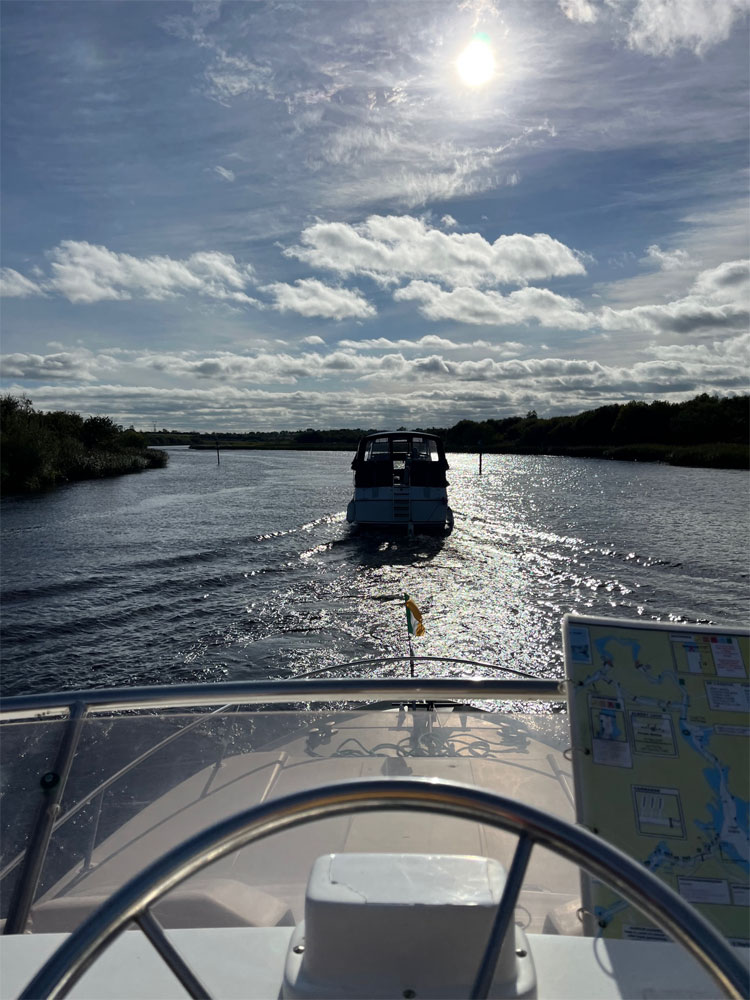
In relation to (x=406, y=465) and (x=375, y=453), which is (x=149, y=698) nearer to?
(x=406, y=465)

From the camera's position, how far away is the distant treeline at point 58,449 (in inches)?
1672

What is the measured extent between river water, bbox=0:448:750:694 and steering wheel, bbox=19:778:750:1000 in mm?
10997

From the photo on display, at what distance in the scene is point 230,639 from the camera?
13.9 m

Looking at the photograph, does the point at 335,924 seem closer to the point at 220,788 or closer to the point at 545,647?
the point at 220,788

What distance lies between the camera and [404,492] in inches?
1041

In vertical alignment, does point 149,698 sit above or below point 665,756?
above

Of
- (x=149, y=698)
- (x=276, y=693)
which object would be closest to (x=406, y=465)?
(x=276, y=693)

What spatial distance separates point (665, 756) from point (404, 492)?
78.9ft

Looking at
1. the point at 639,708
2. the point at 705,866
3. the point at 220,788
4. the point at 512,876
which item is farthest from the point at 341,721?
the point at 512,876

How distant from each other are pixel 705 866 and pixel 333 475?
56743mm

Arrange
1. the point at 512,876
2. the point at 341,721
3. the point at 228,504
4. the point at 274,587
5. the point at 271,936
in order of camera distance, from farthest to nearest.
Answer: the point at 228,504
the point at 274,587
the point at 341,721
the point at 271,936
the point at 512,876

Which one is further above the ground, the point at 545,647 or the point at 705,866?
the point at 705,866

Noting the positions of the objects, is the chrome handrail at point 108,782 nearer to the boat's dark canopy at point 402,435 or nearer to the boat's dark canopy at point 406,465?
the boat's dark canopy at point 406,465

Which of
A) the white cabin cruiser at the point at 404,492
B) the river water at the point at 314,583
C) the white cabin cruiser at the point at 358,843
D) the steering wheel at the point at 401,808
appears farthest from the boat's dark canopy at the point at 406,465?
the steering wheel at the point at 401,808
